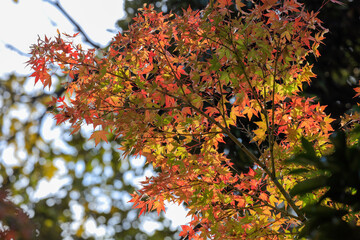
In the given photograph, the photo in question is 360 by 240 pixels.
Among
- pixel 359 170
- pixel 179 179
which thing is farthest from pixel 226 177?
pixel 359 170

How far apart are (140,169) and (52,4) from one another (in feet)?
9.37

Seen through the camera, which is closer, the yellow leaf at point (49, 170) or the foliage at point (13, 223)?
the foliage at point (13, 223)

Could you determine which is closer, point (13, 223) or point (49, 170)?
point (13, 223)

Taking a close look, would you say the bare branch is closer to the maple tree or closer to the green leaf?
the maple tree

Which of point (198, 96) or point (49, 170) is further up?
point (49, 170)

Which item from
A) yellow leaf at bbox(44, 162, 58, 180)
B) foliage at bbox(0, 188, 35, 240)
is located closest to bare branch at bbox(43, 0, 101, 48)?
yellow leaf at bbox(44, 162, 58, 180)

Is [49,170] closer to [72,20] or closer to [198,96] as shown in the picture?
[72,20]

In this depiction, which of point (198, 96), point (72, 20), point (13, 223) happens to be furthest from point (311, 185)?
point (72, 20)

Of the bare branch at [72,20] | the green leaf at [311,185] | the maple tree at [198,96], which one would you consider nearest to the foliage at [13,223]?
the green leaf at [311,185]

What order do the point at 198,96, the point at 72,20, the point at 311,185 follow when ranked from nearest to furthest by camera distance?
the point at 311,185, the point at 198,96, the point at 72,20

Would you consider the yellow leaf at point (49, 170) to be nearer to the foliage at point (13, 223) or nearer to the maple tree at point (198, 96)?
the maple tree at point (198, 96)

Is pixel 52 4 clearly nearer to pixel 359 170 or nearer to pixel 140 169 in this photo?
pixel 140 169

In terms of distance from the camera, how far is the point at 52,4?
452 centimetres

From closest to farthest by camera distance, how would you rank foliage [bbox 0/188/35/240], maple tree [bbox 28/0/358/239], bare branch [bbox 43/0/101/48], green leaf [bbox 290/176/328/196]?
1. foliage [bbox 0/188/35/240]
2. green leaf [bbox 290/176/328/196]
3. maple tree [bbox 28/0/358/239]
4. bare branch [bbox 43/0/101/48]
